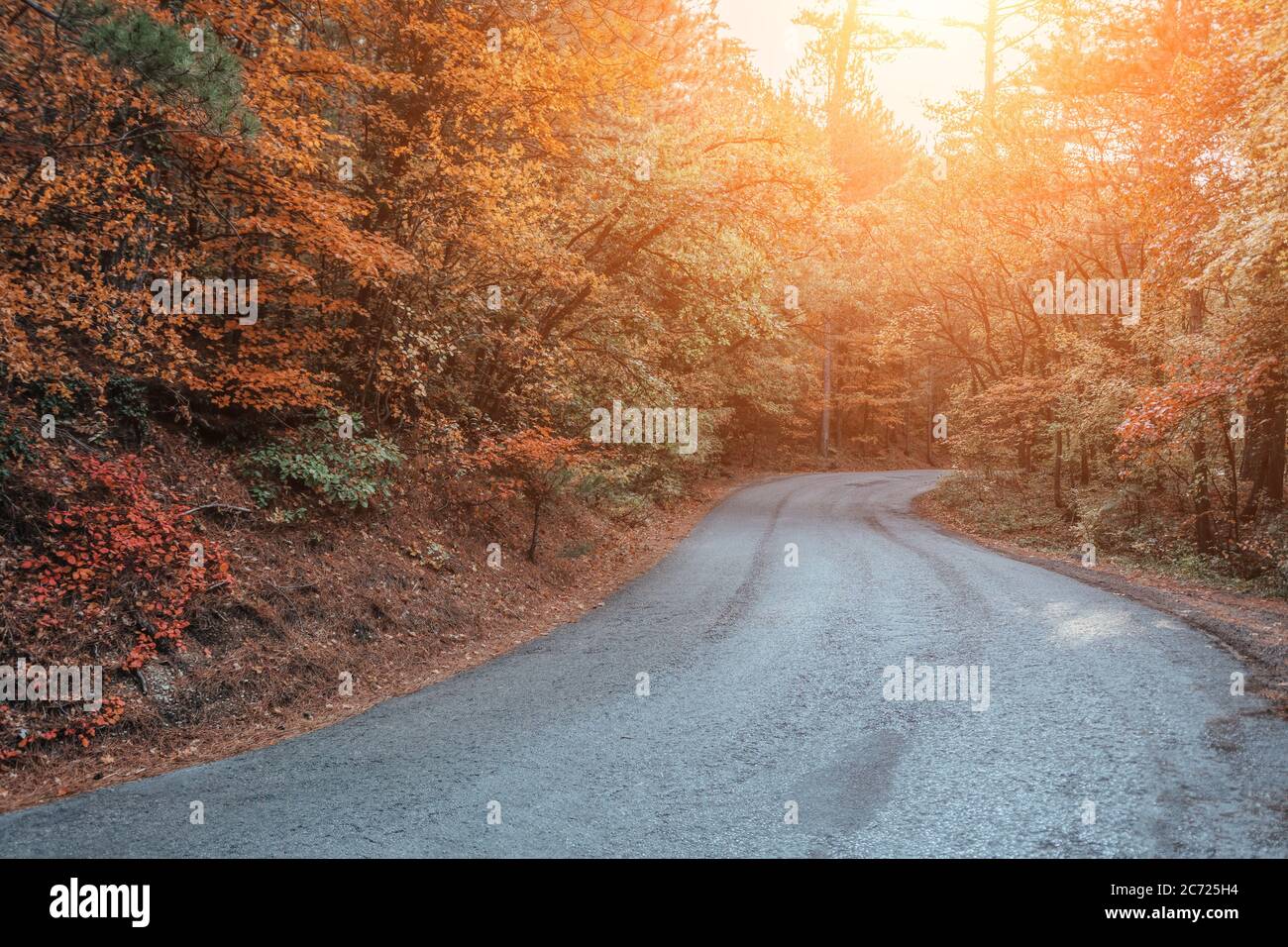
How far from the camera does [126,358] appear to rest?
258 inches
